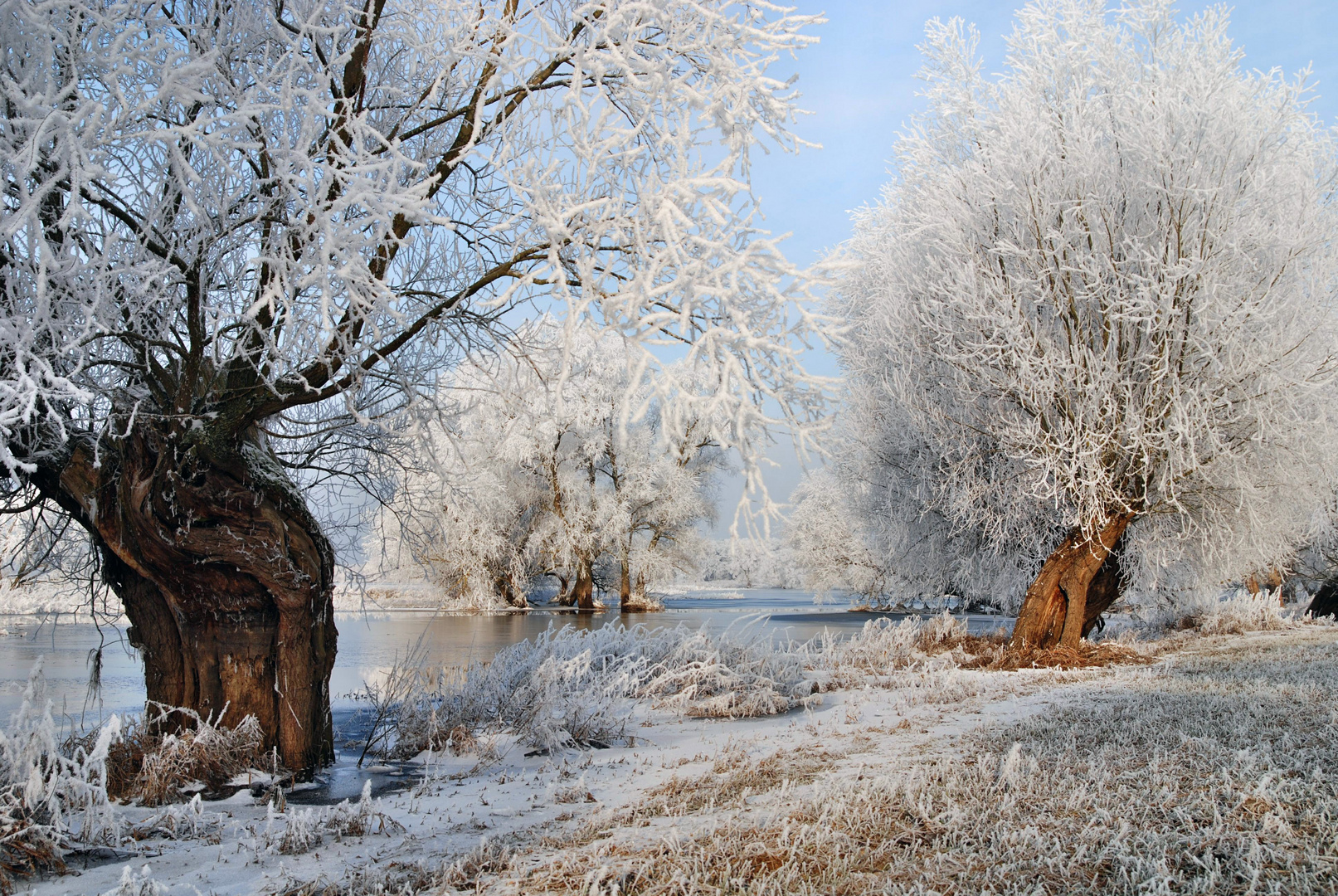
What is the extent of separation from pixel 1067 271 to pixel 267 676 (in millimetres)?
8899

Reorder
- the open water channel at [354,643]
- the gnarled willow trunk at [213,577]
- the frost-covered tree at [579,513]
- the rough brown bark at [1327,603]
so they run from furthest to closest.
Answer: the frost-covered tree at [579,513], the rough brown bark at [1327,603], the open water channel at [354,643], the gnarled willow trunk at [213,577]

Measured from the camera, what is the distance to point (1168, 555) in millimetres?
11070

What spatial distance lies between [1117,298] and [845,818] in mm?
7447

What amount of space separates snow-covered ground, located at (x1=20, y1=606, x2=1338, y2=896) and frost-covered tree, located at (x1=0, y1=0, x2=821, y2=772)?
1.53 metres

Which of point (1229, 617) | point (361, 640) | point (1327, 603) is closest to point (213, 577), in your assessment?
point (361, 640)

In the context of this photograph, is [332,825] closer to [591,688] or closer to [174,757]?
[174,757]

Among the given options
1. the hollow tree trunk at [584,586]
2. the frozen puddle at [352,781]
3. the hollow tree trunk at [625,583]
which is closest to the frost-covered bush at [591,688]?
the frozen puddle at [352,781]

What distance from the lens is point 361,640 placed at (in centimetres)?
1723

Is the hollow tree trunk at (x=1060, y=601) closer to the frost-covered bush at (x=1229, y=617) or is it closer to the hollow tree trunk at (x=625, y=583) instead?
the frost-covered bush at (x=1229, y=617)

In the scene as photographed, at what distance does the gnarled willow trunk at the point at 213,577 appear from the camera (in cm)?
516

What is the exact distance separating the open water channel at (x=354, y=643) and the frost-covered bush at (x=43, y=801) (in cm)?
115

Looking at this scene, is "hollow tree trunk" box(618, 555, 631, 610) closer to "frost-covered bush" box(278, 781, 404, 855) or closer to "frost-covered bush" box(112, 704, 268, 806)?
"frost-covered bush" box(112, 704, 268, 806)

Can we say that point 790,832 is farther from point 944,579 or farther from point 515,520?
point 515,520

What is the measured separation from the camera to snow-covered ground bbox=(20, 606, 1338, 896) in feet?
9.46
